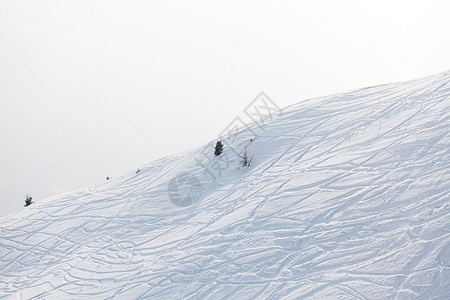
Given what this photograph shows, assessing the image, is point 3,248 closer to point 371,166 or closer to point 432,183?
point 371,166

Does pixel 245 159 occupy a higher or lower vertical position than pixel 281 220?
higher

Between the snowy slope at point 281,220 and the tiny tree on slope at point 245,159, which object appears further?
the tiny tree on slope at point 245,159

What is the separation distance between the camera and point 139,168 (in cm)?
1648

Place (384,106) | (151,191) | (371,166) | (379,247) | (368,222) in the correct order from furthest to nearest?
(151,191) < (384,106) < (371,166) < (368,222) < (379,247)

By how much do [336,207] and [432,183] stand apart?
2219mm

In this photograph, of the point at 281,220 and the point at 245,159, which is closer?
the point at 281,220

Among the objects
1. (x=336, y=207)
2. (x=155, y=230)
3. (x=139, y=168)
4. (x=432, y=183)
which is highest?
(x=139, y=168)

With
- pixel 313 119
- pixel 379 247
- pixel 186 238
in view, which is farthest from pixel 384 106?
pixel 186 238

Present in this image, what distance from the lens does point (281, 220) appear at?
8.07 meters

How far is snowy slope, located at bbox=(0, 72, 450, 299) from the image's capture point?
6.10m

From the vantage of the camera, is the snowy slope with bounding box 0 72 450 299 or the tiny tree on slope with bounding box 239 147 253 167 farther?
the tiny tree on slope with bounding box 239 147 253 167

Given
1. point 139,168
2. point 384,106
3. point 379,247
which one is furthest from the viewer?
point 139,168

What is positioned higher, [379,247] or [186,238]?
[186,238]

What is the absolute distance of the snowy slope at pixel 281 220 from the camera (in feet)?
20.0
